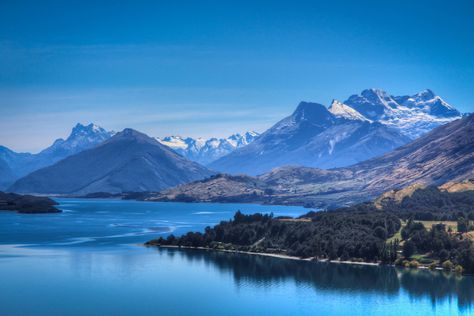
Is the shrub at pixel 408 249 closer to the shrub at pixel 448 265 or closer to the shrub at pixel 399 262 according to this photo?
the shrub at pixel 399 262

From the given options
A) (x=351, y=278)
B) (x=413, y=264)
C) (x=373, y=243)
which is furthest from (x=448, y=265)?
(x=351, y=278)

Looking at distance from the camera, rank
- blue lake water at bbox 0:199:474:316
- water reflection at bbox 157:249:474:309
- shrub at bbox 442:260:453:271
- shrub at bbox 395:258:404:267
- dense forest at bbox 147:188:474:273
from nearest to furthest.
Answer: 1. blue lake water at bbox 0:199:474:316
2. water reflection at bbox 157:249:474:309
3. shrub at bbox 442:260:453:271
4. dense forest at bbox 147:188:474:273
5. shrub at bbox 395:258:404:267

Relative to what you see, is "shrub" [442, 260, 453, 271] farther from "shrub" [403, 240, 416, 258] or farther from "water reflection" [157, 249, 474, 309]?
"shrub" [403, 240, 416, 258]

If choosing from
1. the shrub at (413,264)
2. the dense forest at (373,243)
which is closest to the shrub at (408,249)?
the dense forest at (373,243)

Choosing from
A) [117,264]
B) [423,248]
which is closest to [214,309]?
[117,264]

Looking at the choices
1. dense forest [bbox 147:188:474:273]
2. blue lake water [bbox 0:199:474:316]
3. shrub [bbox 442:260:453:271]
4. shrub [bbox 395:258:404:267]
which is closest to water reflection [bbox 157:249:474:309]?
blue lake water [bbox 0:199:474:316]

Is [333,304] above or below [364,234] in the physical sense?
below

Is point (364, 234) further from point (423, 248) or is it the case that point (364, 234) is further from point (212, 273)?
point (212, 273)

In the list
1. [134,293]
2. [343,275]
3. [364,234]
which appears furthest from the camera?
[364,234]
